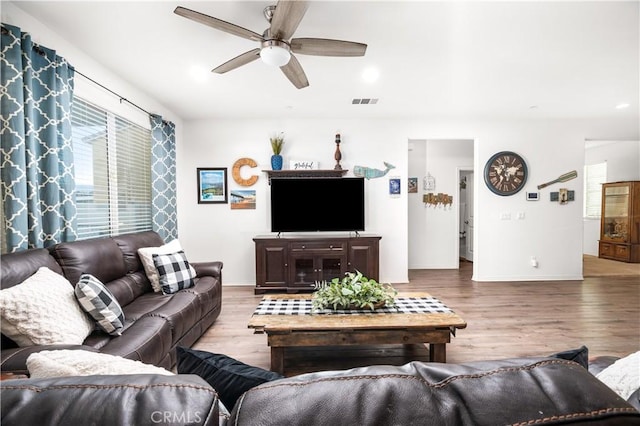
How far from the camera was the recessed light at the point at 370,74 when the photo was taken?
2968 millimetres

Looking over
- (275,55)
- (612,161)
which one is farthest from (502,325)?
(612,161)

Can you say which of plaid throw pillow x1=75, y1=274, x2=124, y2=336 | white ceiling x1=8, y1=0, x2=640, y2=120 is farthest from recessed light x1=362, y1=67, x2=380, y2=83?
plaid throw pillow x1=75, y1=274, x2=124, y2=336

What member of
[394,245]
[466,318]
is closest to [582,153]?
[394,245]

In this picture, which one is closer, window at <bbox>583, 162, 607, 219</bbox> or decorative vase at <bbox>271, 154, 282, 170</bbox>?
decorative vase at <bbox>271, 154, 282, 170</bbox>

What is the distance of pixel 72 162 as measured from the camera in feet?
7.96

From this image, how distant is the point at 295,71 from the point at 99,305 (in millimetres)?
2167

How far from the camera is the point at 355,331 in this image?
2.09 metres

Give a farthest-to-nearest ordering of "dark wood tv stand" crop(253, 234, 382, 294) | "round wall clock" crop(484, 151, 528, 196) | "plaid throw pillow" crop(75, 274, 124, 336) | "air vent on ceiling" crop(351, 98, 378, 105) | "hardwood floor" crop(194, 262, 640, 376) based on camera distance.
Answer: "round wall clock" crop(484, 151, 528, 196) → "dark wood tv stand" crop(253, 234, 382, 294) → "air vent on ceiling" crop(351, 98, 378, 105) → "hardwood floor" crop(194, 262, 640, 376) → "plaid throw pillow" crop(75, 274, 124, 336)

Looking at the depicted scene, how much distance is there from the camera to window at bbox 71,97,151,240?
109 inches

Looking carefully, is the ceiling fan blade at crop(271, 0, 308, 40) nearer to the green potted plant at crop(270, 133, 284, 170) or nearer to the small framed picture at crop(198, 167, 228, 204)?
the green potted plant at crop(270, 133, 284, 170)

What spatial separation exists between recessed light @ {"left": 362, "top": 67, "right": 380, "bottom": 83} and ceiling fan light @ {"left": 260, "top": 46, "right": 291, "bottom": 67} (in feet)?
3.93

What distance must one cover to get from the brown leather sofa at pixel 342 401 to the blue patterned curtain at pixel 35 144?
2.16 meters

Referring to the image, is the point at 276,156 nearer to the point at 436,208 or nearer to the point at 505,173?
the point at 436,208

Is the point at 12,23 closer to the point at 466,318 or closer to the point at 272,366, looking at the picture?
the point at 272,366
